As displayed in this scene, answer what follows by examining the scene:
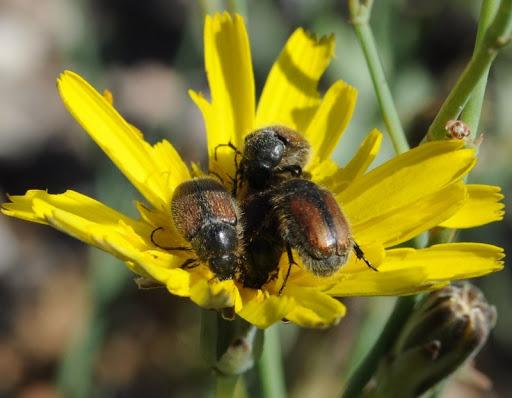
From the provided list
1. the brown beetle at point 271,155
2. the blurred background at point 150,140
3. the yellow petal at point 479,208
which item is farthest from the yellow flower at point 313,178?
the blurred background at point 150,140

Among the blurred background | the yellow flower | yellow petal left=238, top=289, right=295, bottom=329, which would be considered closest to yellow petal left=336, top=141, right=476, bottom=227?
the yellow flower

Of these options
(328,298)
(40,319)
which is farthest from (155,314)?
(328,298)

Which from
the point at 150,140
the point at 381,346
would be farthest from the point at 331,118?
the point at 150,140

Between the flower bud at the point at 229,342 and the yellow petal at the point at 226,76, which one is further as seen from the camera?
the yellow petal at the point at 226,76

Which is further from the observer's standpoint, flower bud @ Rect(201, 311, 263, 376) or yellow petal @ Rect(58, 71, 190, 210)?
yellow petal @ Rect(58, 71, 190, 210)

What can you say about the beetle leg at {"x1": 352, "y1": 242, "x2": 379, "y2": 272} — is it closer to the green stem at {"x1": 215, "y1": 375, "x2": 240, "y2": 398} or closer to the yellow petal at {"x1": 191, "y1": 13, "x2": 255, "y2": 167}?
the green stem at {"x1": 215, "y1": 375, "x2": 240, "y2": 398}

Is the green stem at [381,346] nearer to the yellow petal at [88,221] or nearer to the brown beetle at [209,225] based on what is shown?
the brown beetle at [209,225]
